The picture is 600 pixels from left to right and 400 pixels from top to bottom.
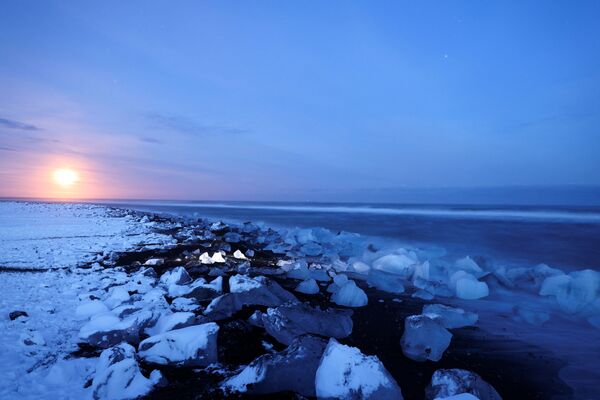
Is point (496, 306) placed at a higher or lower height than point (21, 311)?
lower

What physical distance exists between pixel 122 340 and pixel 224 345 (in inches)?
32.4

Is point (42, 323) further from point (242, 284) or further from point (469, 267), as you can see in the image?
point (469, 267)

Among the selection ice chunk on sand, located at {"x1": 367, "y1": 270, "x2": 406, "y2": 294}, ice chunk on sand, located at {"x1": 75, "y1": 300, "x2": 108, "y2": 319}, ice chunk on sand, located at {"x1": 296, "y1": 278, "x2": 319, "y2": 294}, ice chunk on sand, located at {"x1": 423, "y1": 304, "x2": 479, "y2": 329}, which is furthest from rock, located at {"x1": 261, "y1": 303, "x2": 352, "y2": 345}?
ice chunk on sand, located at {"x1": 367, "y1": 270, "x2": 406, "y2": 294}

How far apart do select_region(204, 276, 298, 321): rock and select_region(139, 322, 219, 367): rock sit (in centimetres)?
83

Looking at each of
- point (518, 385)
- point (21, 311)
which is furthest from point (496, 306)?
point (21, 311)

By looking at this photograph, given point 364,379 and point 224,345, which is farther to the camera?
point 224,345

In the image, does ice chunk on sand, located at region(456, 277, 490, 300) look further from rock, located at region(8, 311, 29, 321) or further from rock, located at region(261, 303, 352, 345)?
rock, located at region(8, 311, 29, 321)

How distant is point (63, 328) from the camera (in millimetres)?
3049

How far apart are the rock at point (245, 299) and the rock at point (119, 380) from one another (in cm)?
118

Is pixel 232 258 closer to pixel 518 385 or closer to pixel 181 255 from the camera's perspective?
pixel 181 255

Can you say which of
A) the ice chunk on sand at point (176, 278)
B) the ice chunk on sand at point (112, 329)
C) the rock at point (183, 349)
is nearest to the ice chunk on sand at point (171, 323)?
the ice chunk on sand at point (112, 329)

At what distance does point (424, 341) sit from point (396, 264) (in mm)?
3400

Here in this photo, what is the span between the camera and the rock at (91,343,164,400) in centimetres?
208

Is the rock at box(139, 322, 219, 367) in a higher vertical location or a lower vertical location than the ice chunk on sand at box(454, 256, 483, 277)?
higher
